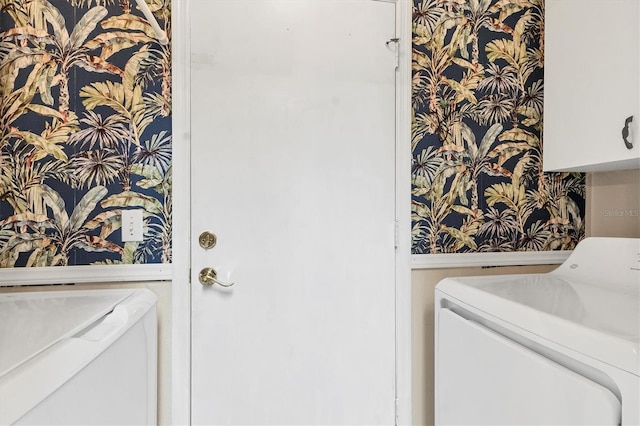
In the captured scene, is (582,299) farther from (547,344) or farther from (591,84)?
(591,84)

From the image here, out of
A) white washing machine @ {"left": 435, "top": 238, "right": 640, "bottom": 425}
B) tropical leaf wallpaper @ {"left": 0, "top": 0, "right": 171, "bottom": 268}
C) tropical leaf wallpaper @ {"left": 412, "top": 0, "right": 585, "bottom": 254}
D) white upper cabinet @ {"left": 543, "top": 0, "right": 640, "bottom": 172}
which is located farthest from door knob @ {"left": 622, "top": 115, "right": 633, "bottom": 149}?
tropical leaf wallpaper @ {"left": 0, "top": 0, "right": 171, "bottom": 268}

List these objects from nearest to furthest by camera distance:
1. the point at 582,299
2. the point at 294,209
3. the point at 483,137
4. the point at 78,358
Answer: the point at 78,358 → the point at 582,299 → the point at 294,209 → the point at 483,137

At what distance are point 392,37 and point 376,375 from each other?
133 centimetres

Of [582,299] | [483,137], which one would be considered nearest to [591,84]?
[483,137]

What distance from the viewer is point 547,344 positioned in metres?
0.82

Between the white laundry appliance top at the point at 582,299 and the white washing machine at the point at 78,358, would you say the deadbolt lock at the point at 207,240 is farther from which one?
the white laundry appliance top at the point at 582,299

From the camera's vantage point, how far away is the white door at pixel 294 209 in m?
1.33

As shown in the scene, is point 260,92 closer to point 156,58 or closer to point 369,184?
point 156,58

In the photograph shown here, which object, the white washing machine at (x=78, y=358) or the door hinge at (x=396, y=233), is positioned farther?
the door hinge at (x=396, y=233)

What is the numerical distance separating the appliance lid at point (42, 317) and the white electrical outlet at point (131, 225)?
0.67 ft

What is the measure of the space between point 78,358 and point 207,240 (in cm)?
70

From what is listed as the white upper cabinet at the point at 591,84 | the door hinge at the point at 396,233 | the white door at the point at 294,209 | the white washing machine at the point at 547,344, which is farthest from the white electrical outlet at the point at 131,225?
the white upper cabinet at the point at 591,84

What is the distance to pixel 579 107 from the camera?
1.30 m

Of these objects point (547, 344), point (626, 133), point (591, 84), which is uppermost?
point (591, 84)
